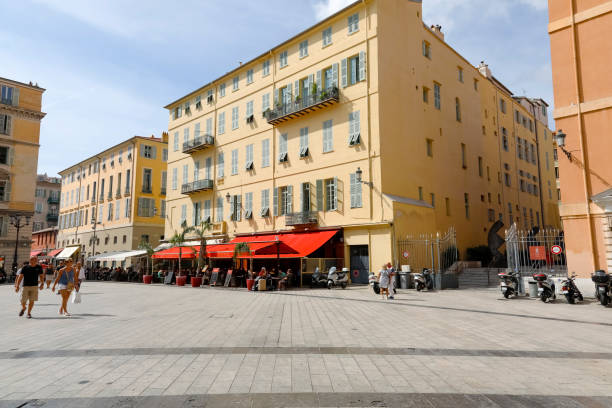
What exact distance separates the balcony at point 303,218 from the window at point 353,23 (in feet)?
35.9

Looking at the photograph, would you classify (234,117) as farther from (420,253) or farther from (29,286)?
(29,286)

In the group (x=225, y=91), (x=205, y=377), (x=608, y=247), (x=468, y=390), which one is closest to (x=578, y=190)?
(x=608, y=247)

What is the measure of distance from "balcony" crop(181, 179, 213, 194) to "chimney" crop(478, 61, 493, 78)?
25.2 meters

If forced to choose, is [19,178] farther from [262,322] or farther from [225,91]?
[262,322]

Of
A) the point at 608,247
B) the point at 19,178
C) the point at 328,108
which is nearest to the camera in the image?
the point at 608,247

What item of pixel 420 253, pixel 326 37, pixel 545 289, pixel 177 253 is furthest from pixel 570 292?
pixel 177 253

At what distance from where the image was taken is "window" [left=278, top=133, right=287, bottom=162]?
26.9 metres

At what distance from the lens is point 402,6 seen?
989 inches

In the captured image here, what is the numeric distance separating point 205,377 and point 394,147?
19.5 metres

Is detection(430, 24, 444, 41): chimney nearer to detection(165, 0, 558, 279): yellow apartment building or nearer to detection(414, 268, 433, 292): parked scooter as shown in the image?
detection(165, 0, 558, 279): yellow apartment building

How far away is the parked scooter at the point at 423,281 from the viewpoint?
720 inches

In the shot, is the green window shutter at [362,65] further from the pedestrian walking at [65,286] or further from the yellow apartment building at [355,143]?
the pedestrian walking at [65,286]

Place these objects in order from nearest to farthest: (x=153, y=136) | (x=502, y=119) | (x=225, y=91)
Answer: (x=225, y=91) < (x=502, y=119) < (x=153, y=136)

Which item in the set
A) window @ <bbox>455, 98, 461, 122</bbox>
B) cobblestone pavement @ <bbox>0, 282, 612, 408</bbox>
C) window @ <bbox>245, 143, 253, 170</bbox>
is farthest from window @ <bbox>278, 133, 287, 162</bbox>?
cobblestone pavement @ <bbox>0, 282, 612, 408</bbox>
